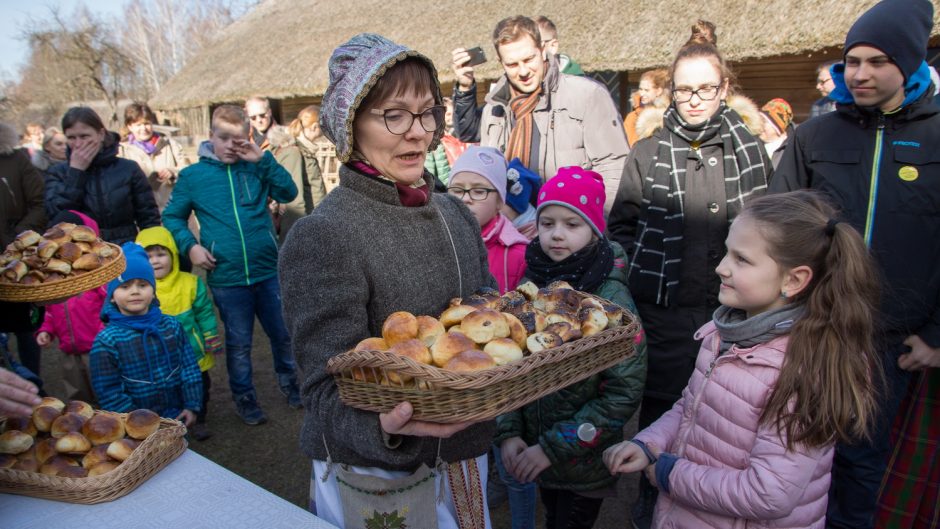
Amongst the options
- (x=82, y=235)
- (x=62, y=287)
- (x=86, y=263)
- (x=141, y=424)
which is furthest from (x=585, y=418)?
(x=82, y=235)

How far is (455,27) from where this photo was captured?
1181 centimetres

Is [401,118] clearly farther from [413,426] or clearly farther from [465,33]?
[465,33]

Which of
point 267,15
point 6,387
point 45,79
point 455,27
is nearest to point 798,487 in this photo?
point 6,387

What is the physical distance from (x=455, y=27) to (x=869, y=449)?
11141mm

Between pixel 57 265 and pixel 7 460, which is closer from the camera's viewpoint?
pixel 7 460

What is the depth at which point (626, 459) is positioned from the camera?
5.96 ft

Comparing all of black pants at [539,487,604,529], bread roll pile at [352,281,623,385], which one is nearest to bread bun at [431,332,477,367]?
bread roll pile at [352,281,623,385]

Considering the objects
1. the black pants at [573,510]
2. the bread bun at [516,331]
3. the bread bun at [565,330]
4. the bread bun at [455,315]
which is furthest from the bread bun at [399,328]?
the black pants at [573,510]

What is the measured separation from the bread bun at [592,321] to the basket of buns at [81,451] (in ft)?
3.92

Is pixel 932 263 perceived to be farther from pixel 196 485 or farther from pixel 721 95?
pixel 196 485

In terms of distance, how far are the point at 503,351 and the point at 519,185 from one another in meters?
2.05

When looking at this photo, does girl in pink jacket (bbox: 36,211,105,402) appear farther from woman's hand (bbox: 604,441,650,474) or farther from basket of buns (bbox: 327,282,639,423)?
woman's hand (bbox: 604,441,650,474)

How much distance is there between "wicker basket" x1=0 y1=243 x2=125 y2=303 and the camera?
2213mm

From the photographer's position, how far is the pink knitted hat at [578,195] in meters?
2.32
